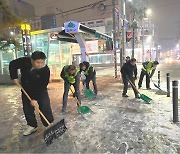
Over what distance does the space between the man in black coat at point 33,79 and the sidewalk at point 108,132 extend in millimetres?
574

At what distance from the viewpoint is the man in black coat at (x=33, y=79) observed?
459 cm

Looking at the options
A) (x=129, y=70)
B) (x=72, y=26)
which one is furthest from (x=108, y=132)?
(x=72, y=26)

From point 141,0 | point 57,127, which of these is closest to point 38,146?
point 57,127

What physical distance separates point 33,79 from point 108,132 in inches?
76.8

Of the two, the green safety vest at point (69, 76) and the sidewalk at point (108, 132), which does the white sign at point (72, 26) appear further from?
the green safety vest at point (69, 76)

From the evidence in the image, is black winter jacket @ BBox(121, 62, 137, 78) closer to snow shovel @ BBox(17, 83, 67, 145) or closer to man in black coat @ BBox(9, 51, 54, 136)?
man in black coat @ BBox(9, 51, 54, 136)

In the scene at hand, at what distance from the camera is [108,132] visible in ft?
16.5

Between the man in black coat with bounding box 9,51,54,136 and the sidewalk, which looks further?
the man in black coat with bounding box 9,51,54,136

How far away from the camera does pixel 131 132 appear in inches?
196

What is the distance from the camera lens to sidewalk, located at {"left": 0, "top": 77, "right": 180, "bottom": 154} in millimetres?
4227

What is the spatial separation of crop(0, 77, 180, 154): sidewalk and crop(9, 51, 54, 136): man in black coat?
57 cm

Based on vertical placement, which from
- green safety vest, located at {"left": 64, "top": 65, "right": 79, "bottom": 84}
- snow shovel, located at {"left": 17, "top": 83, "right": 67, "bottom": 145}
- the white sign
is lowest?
snow shovel, located at {"left": 17, "top": 83, "right": 67, "bottom": 145}

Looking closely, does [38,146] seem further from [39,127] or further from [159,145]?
[159,145]

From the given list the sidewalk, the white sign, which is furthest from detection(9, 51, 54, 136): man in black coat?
the white sign
